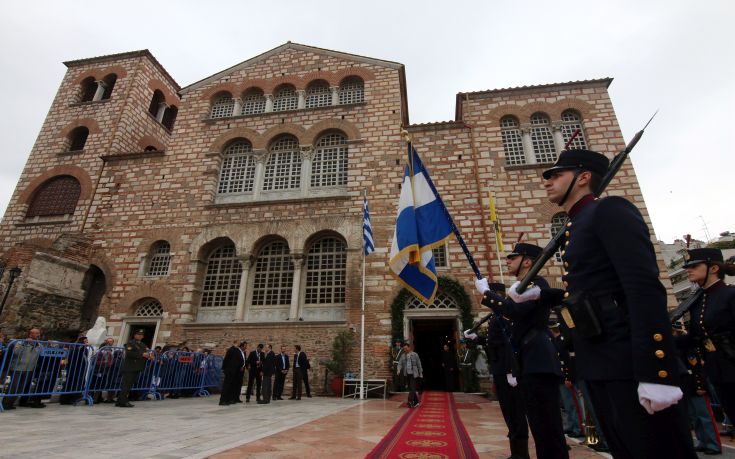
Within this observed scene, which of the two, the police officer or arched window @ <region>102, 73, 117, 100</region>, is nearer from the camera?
the police officer

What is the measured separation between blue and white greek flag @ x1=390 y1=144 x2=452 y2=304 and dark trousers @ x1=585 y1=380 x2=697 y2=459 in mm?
3627

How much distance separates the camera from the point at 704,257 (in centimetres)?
405

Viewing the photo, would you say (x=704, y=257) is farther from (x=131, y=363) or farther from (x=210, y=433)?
(x=131, y=363)

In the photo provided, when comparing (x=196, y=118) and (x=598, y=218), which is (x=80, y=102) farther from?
(x=598, y=218)

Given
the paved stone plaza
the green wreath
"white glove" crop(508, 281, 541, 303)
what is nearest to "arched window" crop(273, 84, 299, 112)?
the green wreath

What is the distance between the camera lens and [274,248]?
574 inches

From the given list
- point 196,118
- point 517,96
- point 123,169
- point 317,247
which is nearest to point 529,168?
point 517,96

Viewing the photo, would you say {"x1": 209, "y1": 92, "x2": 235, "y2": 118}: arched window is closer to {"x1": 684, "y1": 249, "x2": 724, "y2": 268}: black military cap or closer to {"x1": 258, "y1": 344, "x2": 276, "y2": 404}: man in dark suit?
{"x1": 258, "y1": 344, "x2": 276, "y2": 404}: man in dark suit

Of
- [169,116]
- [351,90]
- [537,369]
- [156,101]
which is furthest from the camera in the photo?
[169,116]

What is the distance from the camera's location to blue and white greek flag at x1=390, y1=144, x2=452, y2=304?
566cm

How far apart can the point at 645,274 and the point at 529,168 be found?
42.7 ft

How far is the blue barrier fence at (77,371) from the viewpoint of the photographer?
734 centimetres

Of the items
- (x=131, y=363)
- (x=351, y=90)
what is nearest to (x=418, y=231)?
(x=131, y=363)

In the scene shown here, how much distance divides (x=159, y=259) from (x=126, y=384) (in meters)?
7.28
